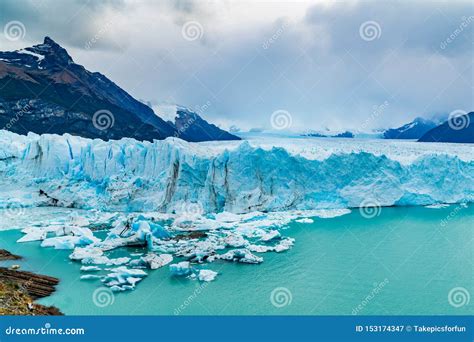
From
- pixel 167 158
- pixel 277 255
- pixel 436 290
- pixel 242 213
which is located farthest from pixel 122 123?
pixel 436 290

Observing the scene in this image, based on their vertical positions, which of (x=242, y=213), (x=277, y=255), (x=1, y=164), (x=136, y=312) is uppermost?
(x=1, y=164)

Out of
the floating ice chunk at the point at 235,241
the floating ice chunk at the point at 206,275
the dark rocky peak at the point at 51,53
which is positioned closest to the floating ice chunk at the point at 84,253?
the floating ice chunk at the point at 206,275

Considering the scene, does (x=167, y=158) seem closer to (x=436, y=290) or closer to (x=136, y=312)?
(x=136, y=312)

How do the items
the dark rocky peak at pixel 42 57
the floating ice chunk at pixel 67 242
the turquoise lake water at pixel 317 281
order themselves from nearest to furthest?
the turquoise lake water at pixel 317 281 → the floating ice chunk at pixel 67 242 → the dark rocky peak at pixel 42 57

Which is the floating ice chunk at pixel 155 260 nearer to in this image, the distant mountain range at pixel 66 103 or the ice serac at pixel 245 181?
the ice serac at pixel 245 181

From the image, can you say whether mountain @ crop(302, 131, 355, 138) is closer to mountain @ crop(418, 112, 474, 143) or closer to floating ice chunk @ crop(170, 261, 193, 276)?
mountain @ crop(418, 112, 474, 143)
